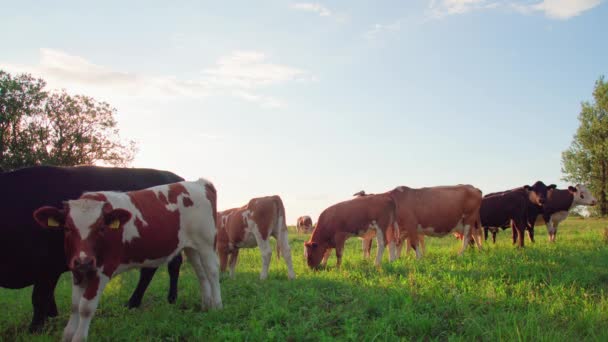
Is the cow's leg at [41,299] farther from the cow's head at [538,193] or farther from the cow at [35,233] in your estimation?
the cow's head at [538,193]

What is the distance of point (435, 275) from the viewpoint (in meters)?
9.60

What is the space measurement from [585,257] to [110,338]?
1038 centimetres

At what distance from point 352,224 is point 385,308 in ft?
20.8

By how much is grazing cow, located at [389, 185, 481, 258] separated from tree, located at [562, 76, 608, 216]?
Result: 3223 centimetres

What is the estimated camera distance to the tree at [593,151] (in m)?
41.2

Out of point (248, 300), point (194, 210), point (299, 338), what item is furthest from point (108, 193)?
point (299, 338)

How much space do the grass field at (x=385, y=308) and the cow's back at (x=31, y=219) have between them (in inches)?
37.0

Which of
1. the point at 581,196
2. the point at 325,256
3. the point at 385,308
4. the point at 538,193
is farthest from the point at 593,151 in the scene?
the point at 385,308

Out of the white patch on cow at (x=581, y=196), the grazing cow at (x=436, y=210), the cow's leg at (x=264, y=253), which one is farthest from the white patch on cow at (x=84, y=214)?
the white patch on cow at (x=581, y=196)

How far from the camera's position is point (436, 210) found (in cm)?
1436

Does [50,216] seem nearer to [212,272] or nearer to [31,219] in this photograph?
[31,219]

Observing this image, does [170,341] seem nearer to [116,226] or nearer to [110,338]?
[110,338]

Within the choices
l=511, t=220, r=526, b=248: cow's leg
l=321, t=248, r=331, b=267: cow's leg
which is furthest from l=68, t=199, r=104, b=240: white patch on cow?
l=511, t=220, r=526, b=248: cow's leg

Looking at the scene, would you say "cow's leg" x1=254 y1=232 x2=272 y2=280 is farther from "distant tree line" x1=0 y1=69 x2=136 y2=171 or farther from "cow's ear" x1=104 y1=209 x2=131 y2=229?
"distant tree line" x1=0 y1=69 x2=136 y2=171
